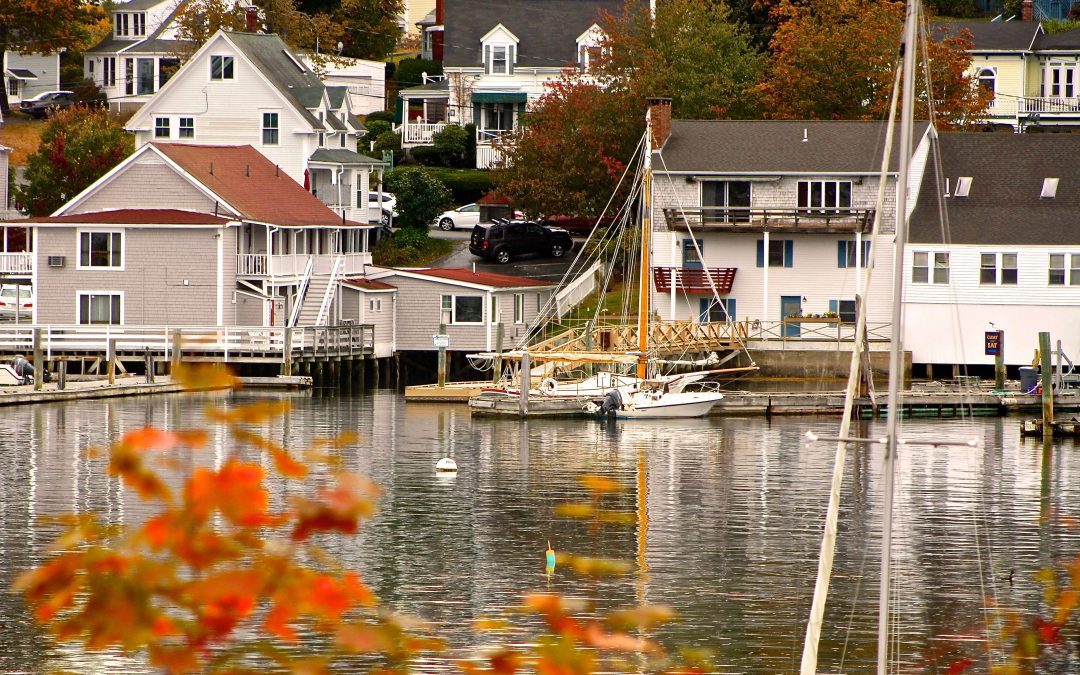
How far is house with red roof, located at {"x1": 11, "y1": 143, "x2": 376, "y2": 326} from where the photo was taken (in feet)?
206

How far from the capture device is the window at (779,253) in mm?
63219

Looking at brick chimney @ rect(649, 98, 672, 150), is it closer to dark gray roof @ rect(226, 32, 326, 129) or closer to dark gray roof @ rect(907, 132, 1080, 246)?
dark gray roof @ rect(907, 132, 1080, 246)

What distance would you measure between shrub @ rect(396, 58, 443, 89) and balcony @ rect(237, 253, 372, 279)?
36.8 m

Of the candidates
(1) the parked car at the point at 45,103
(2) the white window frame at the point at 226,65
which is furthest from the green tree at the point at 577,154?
(1) the parked car at the point at 45,103

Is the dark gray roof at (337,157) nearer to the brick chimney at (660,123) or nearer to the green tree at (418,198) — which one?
the green tree at (418,198)

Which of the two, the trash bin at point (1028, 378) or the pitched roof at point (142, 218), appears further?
the pitched roof at point (142, 218)

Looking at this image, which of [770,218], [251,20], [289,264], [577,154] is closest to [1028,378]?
[770,218]

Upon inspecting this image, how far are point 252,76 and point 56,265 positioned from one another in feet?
51.2

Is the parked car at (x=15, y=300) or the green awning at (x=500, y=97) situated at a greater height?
the green awning at (x=500, y=97)

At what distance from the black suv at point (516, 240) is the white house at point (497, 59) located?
16334mm

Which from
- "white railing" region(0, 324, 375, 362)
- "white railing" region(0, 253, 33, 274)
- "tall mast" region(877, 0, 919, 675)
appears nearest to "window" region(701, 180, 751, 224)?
"white railing" region(0, 324, 375, 362)

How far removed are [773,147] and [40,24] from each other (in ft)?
168

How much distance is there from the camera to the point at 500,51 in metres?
94.7

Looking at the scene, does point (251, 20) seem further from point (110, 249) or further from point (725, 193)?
point (725, 193)
